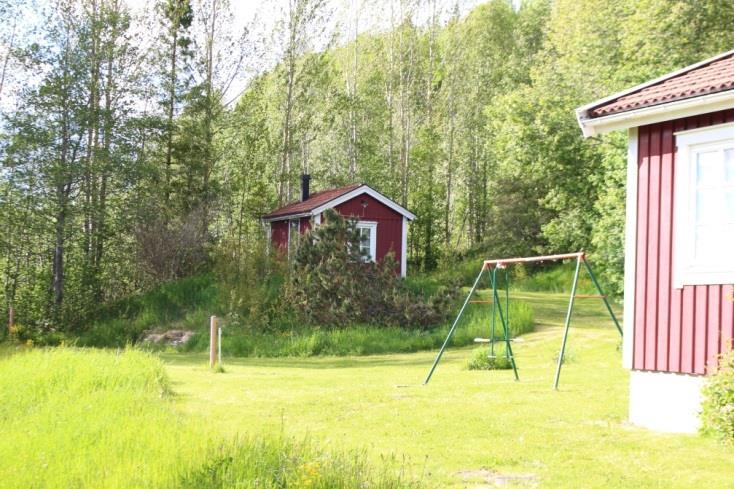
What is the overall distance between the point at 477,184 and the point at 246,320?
22473 millimetres

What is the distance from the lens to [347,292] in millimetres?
18703

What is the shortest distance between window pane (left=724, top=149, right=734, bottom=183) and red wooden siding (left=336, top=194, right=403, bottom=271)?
16738mm

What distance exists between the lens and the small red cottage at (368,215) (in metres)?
23.4

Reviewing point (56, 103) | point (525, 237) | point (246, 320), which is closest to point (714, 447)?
point (246, 320)

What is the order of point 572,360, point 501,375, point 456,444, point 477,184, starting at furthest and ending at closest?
point 477,184, point 572,360, point 501,375, point 456,444

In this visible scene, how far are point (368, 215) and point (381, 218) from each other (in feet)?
1.52

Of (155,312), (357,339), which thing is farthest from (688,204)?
(155,312)

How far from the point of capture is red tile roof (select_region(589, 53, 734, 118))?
7.16 metres

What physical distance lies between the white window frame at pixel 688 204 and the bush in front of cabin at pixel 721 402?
860 mm

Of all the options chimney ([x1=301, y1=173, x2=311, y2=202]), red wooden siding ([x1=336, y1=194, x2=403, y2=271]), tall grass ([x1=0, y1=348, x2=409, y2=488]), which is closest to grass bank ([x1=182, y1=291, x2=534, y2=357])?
red wooden siding ([x1=336, y1=194, x2=403, y2=271])

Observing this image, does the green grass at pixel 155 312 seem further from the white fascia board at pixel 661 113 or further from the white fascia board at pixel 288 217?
the white fascia board at pixel 661 113

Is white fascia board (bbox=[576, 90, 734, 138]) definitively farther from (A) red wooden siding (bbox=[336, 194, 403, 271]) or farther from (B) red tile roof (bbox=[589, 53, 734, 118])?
(A) red wooden siding (bbox=[336, 194, 403, 271])

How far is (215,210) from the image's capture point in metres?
28.6

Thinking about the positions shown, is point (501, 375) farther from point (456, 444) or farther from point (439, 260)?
point (439, 260)
